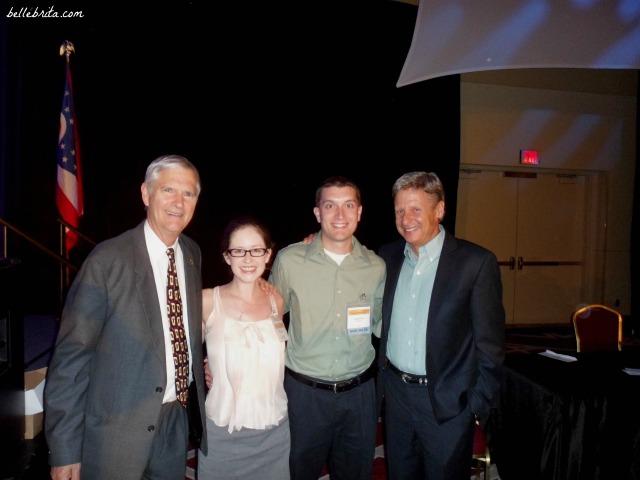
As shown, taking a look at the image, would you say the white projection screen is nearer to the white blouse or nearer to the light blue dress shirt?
the light blue dress shirt

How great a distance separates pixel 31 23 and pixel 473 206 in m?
6.90

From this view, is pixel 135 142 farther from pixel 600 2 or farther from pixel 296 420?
pixel 600 2

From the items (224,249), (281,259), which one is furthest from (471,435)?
(224,249)

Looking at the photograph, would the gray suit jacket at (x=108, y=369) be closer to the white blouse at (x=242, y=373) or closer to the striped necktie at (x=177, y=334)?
the striped necktie at (x=177, y=334)

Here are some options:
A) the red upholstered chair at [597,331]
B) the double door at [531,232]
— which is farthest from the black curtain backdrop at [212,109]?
the red upholstered chair at [597,331]

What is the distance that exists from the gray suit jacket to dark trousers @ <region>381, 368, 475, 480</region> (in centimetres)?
114

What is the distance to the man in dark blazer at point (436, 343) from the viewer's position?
6.16ft

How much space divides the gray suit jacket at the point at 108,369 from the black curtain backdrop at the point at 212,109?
13.6 feet

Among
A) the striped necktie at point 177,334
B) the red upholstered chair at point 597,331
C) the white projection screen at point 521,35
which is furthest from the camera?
the white projection screen at point 521,35

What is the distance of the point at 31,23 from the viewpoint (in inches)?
203

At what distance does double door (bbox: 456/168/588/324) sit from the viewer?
700 cm

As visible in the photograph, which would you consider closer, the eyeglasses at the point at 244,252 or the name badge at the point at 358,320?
the eyeglasses at the point at 244,252

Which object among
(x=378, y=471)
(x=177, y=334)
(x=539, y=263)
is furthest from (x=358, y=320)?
(x=539, y=263)

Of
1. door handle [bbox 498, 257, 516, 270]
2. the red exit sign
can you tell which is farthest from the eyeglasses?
the red exit sign
